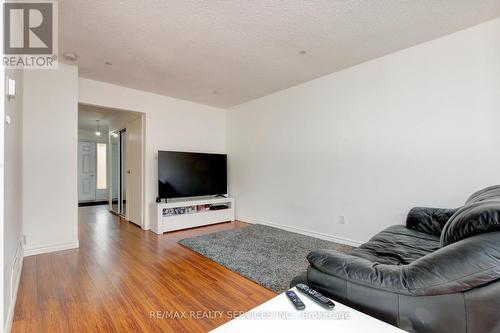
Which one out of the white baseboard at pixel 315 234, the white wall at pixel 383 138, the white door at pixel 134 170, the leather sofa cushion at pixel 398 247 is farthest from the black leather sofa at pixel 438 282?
the white door at pixel 134 170

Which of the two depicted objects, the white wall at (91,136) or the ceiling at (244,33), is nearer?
the ceiling at (244,33)

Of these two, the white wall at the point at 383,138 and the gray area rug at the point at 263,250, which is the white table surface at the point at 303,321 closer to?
the gray area rug at the point at 263,250

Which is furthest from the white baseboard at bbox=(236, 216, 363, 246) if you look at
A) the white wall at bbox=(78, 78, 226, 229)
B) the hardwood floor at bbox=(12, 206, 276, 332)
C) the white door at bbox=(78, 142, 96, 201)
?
the white door at bbox=(78, 142, 96, 201)

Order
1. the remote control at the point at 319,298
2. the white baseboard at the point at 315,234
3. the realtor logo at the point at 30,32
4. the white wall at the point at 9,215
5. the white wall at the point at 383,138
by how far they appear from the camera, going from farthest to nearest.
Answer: the white baseboard at the point at 315,234 → the white wall at the point at 383,138 → the realtor logo at the point at 30,32 → the white wall at the point at 9,215 → the remote control at the point at 319,298

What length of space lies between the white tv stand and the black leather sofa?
10.9ft

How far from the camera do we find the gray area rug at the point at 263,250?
2371 millimetres

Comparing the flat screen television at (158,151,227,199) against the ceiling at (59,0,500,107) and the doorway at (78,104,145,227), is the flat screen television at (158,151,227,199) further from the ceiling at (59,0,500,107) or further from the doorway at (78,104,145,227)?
the ceiling at (59,0,500,107)

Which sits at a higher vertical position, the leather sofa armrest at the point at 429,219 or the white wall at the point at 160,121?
the white wall at the point at 160,121

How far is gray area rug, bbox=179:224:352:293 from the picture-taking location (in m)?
2.37

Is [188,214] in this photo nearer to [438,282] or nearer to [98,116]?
[98,116]

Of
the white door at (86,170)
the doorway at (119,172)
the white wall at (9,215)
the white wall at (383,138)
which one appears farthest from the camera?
the white door at (86,170)

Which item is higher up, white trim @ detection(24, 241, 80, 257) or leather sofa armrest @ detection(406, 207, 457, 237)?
leather sofa armrest @ detection(406, 207, 457, 237)

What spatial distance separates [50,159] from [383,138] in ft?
13.7

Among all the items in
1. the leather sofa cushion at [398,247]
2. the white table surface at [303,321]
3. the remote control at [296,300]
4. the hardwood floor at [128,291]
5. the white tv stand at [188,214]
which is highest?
the remote control at [296,300]
